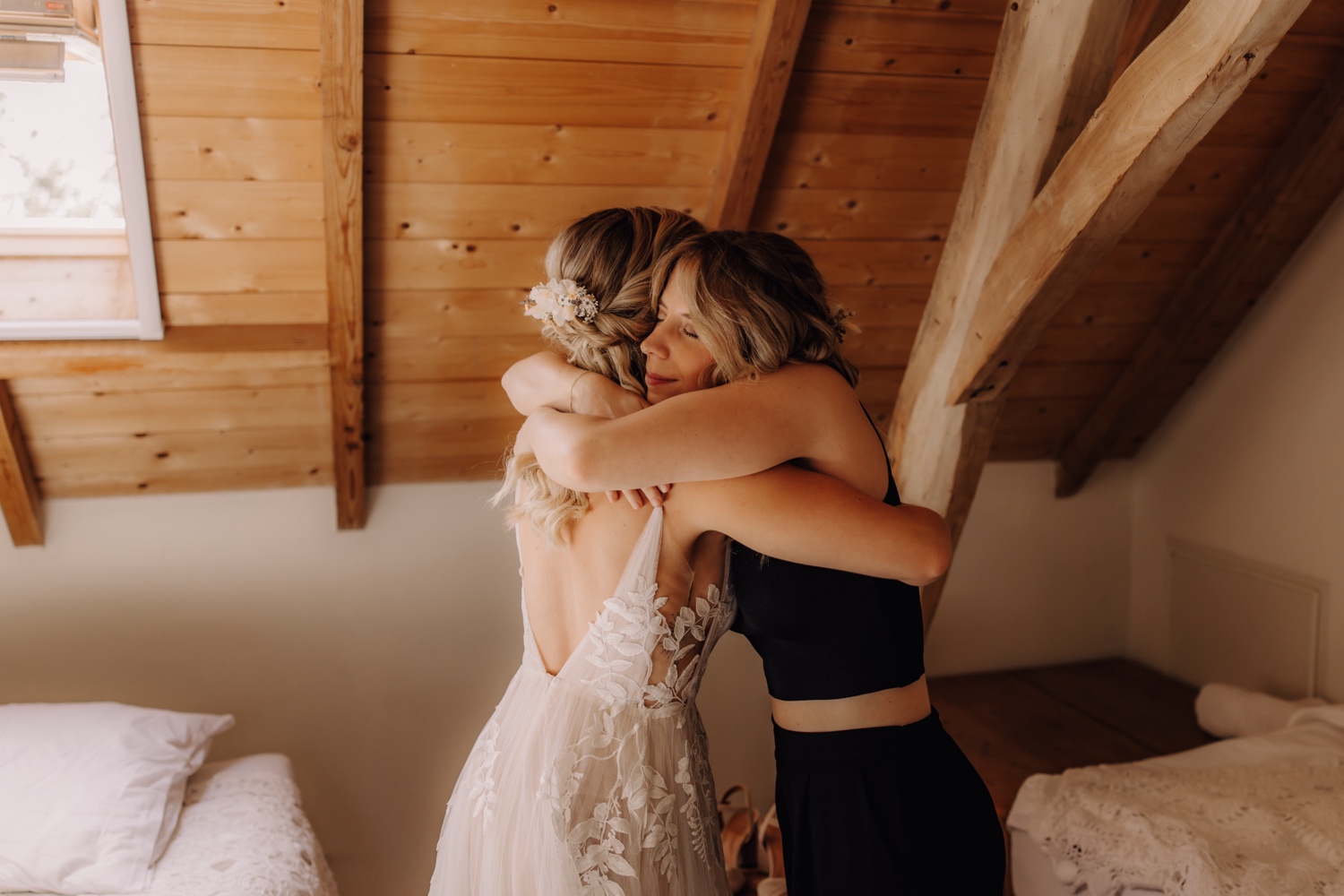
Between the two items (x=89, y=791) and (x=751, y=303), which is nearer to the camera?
(x=751, y=303)

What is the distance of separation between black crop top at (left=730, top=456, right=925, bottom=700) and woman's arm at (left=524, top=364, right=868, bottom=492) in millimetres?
160

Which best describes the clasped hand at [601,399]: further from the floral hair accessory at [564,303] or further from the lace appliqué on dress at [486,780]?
the lace appliqué on dress at [486,780]

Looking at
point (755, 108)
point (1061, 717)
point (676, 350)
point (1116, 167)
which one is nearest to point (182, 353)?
point (755, 108)

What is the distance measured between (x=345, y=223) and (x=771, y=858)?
1.79m

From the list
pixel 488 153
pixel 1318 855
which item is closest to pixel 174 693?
pixel 488 153

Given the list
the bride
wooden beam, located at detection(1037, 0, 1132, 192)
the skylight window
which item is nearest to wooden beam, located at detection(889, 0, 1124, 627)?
wooden beam, located at detection(1037, 0, 1132, 192)

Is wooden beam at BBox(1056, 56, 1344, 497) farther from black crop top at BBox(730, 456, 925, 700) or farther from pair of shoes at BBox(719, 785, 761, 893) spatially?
black crop top at BBox(730, 456, 925, 700)

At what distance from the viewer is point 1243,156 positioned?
9.34ft

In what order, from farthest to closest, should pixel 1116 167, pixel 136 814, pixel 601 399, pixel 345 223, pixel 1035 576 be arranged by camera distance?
pixel 1035 576, pixel 345 223, pixel 136 814, pixel 1116 167, pixel 601 399

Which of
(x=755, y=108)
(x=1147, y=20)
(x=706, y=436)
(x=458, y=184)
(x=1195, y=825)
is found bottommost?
(x=1195, y=825)

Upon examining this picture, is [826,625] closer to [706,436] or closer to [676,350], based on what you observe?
[706,436]

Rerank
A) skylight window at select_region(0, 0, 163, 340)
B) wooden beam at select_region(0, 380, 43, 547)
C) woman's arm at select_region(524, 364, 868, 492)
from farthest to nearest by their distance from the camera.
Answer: wooden beam at select_region(0, 380, 43, 547), skylight window at select_region(0, 0, 163, 340), woman's arm at select_region(524, 364, 868, 492)

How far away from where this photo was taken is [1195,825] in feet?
6.89

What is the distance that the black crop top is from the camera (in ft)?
4.40
